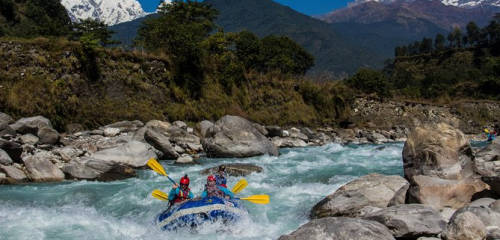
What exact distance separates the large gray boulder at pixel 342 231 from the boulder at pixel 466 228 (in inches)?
29.9

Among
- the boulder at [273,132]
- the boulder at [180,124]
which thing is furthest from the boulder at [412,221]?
the boulder at [273,132]

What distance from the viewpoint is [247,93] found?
22.3 meters

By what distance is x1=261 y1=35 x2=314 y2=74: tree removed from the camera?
3558 cm

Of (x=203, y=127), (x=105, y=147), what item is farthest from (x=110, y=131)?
(x=203, y=127)

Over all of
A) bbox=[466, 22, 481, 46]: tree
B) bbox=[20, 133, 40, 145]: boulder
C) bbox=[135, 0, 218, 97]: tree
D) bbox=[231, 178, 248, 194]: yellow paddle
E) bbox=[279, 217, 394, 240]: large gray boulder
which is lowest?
Answer: bbox=[231, 178, 248, 194]: yellow paddle

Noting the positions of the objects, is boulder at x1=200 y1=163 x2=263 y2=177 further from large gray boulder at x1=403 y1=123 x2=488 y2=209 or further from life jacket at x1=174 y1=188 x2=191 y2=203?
large gray boulder at x1=403 y1=123 x2=488 y2=209

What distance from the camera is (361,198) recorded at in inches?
265

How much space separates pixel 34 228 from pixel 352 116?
22939 mm

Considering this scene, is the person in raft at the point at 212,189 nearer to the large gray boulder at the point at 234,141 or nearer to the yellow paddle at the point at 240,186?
the yellow paddle at the point at 240,186

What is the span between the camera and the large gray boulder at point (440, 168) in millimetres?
5957

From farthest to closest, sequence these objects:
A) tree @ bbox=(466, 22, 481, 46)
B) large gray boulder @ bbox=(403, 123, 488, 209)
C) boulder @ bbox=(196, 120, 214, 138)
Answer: tree @ bbox=(466, 22, 481, 46)
boulder @ bbox=(196, 120, 214, 138)
large gray boulder @ bbox=(403, 123, 488, 209)

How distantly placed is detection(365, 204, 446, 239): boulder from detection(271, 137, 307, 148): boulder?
41.7ft

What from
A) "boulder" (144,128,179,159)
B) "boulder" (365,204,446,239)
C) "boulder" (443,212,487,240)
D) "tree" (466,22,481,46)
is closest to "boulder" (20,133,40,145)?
"boulder" (144,128,179,159)

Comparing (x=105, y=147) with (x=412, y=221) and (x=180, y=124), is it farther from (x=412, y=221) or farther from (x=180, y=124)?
(x=412, y=221)
